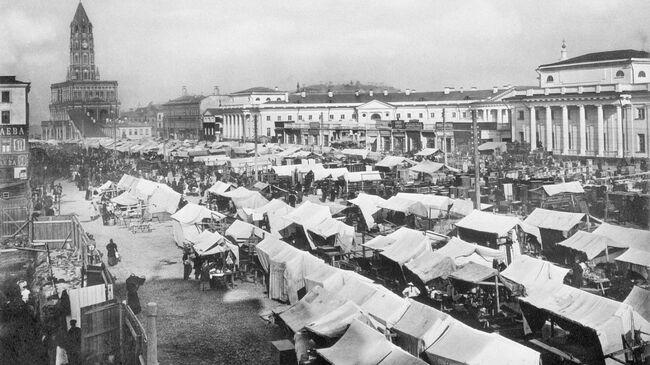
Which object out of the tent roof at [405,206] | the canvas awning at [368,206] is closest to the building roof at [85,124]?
the canvas awning at [368,206]

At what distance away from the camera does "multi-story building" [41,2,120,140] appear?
157500mm

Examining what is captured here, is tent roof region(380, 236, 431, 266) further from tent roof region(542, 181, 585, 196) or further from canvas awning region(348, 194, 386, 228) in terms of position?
tent roof region(542, 181, 585, 196)

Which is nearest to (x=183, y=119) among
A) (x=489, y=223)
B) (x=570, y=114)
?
(x=570, y=114)

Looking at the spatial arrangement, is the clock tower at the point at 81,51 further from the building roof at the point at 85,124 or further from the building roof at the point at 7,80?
the building roof at the point at 7,80

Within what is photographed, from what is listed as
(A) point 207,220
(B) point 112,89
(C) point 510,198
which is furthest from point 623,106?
(B) point 112,89

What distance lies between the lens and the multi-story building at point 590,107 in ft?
178

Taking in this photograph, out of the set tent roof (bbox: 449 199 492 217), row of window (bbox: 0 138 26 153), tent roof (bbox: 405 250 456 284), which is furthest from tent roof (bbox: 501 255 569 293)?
row of window (bbox: 0 138 26 153)

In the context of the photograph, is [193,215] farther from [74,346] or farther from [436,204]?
[74,346]

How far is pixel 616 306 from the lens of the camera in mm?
13734

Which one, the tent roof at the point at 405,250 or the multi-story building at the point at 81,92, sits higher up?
the multi-story building at the point at 81,92

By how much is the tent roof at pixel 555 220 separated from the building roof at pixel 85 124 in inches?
4992

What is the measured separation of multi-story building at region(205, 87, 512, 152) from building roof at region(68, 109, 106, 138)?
137 ft

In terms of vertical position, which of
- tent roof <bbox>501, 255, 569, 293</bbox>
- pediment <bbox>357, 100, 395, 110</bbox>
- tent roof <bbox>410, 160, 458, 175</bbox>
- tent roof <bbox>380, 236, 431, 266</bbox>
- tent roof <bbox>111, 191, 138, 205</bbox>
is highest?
pediment <bbox>357, 100, 395, 110</bbox>

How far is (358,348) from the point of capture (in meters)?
12.7
